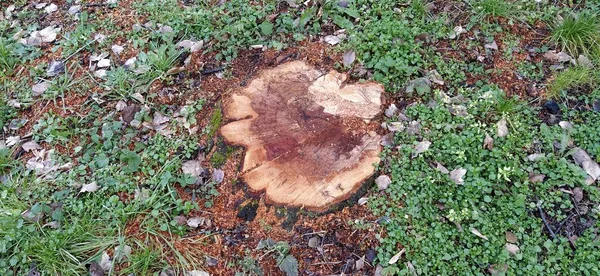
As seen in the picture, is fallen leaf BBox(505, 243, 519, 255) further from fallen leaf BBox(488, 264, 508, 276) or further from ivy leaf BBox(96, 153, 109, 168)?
ivy leaf BBox(96, 153, 109, 168)

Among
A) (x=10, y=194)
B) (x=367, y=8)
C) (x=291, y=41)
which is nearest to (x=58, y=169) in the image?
(x=10, y=194)

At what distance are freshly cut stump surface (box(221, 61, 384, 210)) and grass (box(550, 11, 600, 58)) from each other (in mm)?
1446

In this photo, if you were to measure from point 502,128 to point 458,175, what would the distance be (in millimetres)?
485

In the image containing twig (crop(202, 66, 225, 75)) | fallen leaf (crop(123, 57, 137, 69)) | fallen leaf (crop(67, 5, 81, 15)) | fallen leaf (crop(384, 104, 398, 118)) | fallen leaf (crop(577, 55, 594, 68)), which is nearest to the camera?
fallen leaf (crop(384, 104, 398, 118))

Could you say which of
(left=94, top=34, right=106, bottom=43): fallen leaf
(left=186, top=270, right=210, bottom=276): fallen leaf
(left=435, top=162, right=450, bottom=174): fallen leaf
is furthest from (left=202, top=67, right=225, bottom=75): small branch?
(left=435, top=162, right=450, bottom=174): fallen leaf

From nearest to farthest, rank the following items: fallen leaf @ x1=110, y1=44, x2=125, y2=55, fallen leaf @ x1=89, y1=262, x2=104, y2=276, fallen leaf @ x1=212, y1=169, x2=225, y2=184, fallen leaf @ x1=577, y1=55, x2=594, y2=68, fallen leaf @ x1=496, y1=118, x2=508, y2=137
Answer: fallen leaf @ x1=89, y1=262, x2=104, y2=276 < fallen leaf @ x1=212, y1=169, x2=225, y2=184 < fallen leaf @ x1=496, y1=118, x2=508, y2=137 < fallen leaf @ x1=577, y1=55, x2=594, y2=68 < fallen leaf @ x1=110, y1=44, x2=125, y2=55

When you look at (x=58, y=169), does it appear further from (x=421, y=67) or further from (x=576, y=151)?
(x=576, y=151)

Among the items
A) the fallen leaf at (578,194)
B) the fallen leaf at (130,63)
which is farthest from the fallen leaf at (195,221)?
the fallen leaf at (578,194)

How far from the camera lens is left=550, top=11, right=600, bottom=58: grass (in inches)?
130

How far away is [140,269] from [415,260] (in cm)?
151

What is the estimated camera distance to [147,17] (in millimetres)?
3783

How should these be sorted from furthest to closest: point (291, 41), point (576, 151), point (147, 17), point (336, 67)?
point (147, 17) → point (291, 41) → point (336, 67) → point (576, 151)

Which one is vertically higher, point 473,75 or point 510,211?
point 473,75

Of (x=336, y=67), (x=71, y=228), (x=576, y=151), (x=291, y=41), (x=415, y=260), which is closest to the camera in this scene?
(x=415, y=260)
